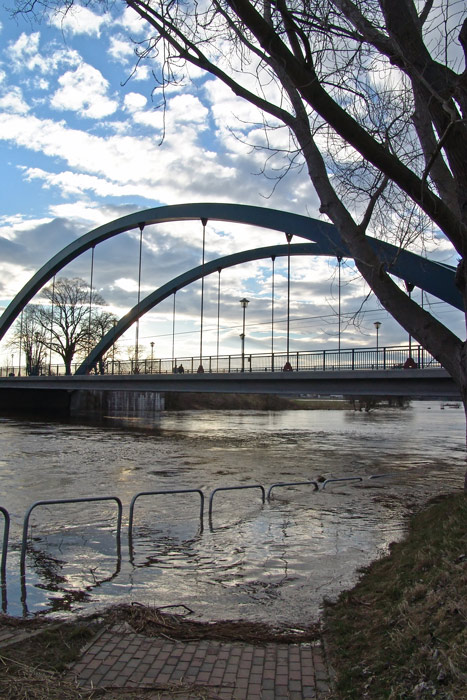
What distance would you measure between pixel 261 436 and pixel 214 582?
1046 inches

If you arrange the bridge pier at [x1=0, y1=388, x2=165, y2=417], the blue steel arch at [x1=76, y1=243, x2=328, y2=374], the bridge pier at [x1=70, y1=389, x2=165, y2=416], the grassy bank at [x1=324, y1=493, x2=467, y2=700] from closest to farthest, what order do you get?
the grassy bank at [x1=324, y1=493, x2=467, y2=700] → the blue steel arch at [x1=76, y1=243, x2=328, y2=374] → the bridge pier at [x1=0, y1=388, x2=165, y2=417] → the bridge pier at [x1=70, y1=389, x2=165, y2=416]

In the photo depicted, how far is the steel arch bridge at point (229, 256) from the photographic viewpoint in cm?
2166

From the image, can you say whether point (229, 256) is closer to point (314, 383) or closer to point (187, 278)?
point (187, 278)

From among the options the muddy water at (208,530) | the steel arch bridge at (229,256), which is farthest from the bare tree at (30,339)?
the muddy water at (208,530)

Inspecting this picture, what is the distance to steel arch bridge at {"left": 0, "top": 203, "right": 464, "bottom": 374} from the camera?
21.7 meters

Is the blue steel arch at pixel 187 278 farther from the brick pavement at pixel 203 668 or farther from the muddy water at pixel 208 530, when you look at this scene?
the brick pavement at pixel 203 668

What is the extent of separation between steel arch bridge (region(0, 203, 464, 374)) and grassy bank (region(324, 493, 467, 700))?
9126mm

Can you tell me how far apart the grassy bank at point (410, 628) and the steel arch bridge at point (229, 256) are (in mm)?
9126

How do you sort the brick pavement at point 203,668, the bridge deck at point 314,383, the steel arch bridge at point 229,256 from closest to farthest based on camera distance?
the brick pavement at point 203,668, the bridge deck at point 314,383, the steel arch bridge at point 229,256

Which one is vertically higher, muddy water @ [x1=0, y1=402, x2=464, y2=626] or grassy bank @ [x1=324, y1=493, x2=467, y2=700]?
grassy bank @ [x1=324, y1=493, x2=467, y2=700]

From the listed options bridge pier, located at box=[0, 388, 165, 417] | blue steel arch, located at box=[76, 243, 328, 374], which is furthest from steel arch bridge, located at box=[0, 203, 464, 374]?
bridge pier, located at box=[0, 388, 165, 417]

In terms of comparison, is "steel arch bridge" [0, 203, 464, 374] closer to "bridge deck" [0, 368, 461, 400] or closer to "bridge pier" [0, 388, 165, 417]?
"bridge deck" [0, 368, 461, 400]

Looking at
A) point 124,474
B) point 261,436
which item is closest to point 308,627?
point 124,474

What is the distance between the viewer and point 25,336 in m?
60.8
